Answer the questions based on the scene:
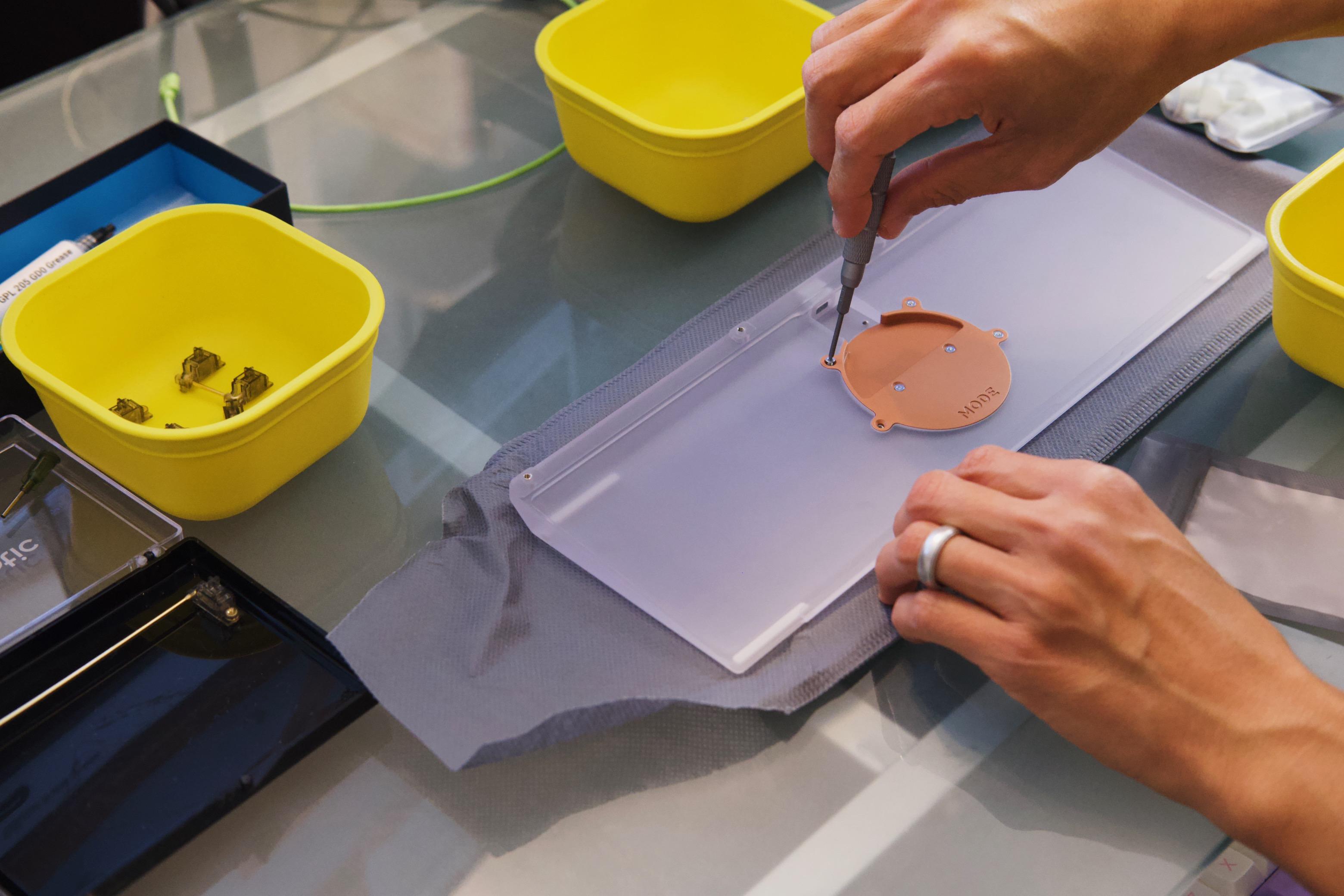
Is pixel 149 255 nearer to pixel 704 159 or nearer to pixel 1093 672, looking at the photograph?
pixel 704 159

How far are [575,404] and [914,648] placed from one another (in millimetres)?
322

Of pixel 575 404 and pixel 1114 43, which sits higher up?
pixel 1114 43

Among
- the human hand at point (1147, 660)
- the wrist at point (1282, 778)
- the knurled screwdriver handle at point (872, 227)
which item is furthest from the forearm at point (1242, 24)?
the wrist at point (1282, 778)

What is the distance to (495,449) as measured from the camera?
859 mm

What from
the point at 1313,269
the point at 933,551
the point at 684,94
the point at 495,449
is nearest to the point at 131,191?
the point at 495,449

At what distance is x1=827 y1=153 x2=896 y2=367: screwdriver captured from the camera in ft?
2.60

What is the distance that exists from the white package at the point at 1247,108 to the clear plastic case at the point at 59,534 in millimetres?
1011

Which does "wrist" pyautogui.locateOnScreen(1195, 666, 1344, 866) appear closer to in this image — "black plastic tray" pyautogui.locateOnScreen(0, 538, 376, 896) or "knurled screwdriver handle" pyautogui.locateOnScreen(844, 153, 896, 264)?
"knurled screwdriver handle" pyautogui.locateOnScreen(844, 153, 896, 264)

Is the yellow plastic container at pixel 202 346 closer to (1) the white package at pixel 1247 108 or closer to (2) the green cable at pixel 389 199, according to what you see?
(2) the green cable at pixel 389 199

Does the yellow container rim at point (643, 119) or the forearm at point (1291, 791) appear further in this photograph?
the yellow container rim at point (643, 119)

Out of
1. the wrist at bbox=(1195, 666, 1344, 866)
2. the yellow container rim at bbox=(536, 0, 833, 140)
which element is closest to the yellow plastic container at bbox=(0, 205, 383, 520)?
the yellow container rim at bbox=(536, 0, 833, 140)

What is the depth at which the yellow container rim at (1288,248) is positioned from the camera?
80 centimetres

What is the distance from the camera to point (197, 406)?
2.75 ft

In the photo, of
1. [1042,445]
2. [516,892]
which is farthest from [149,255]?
[1042,445]
